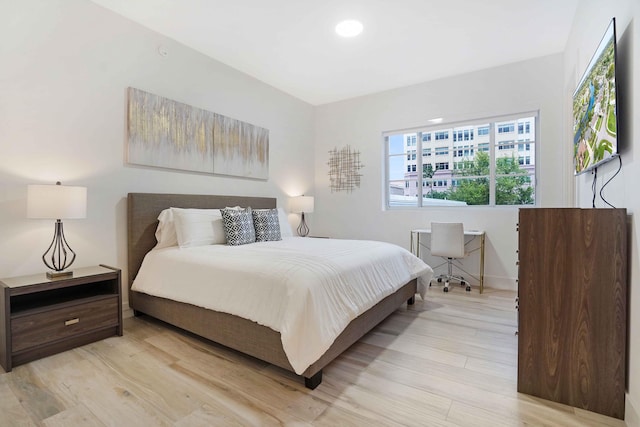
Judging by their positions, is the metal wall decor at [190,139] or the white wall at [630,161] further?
the metal wall decor at [190,139]

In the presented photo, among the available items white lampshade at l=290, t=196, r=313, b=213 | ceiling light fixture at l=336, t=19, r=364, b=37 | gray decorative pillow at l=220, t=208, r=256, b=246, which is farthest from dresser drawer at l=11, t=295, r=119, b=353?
ceiling light fixture at l=336, t=19, r=364, b=37

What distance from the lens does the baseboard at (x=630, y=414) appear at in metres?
1.38

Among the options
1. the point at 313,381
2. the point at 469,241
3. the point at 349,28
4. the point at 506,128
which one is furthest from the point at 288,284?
the point at 506,128

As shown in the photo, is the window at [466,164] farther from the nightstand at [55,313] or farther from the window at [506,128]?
the nightstand at [55,313]

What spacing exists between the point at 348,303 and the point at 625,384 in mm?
1410

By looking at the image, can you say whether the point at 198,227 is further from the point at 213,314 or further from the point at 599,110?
the point at 599,110

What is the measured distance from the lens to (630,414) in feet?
4.76

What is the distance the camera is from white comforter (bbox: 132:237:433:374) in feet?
5.65

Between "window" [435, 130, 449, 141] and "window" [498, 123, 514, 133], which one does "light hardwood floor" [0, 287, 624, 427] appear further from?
"window" [435, 130, 449, 141]

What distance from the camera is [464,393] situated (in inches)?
68.2

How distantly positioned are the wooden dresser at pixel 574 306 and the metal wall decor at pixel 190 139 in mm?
3107

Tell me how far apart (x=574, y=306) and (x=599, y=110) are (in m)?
1.16

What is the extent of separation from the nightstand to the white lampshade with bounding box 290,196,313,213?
8.72 feet

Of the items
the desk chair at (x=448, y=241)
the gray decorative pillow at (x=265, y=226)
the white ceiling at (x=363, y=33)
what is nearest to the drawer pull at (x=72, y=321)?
the gray decorative pillow at (x=265, y=226)
